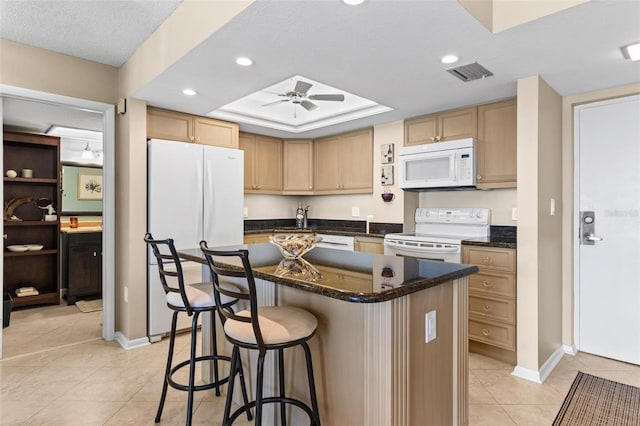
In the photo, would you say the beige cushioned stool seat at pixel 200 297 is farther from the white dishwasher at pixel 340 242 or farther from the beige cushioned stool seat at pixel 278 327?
the white dishwasher at pixel 340 242

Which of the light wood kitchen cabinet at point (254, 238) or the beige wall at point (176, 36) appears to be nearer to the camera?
the beige wall at point (176, 36)

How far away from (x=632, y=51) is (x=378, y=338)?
2429 mm

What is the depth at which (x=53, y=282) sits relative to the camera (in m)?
4.57

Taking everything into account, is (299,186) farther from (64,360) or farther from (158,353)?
(64,360)

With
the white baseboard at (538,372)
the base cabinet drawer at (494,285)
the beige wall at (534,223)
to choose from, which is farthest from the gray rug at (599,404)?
the base cabinet drawer at (494,285)

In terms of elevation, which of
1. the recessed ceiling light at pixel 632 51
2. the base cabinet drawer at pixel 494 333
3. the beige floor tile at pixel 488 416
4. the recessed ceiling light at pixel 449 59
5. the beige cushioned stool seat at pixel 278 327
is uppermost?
the recessed ceiling light at pixel 449 59

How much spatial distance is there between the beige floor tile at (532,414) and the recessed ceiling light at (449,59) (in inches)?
88.7

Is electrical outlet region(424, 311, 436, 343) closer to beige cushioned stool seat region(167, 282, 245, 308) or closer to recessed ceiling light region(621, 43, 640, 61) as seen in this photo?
beige cushioned stool seat region(167, 282, 245, 308)

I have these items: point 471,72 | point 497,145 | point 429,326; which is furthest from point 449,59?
point 429,326

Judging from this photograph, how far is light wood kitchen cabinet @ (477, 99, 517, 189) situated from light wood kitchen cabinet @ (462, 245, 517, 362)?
2.35 ft

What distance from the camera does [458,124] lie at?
11.6 feet

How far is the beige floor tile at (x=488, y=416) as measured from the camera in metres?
2.07

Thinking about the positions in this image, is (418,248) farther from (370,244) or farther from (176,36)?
(176,36)

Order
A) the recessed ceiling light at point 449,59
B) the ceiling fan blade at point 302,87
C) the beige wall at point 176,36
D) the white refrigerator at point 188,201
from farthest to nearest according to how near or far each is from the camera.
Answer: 1. the white refrigerator at point 188,201
2. the ceiling fan blade at point 302,87
3. the recessed ceiling light at point 449,59
4. the beige wall at point 176,36
